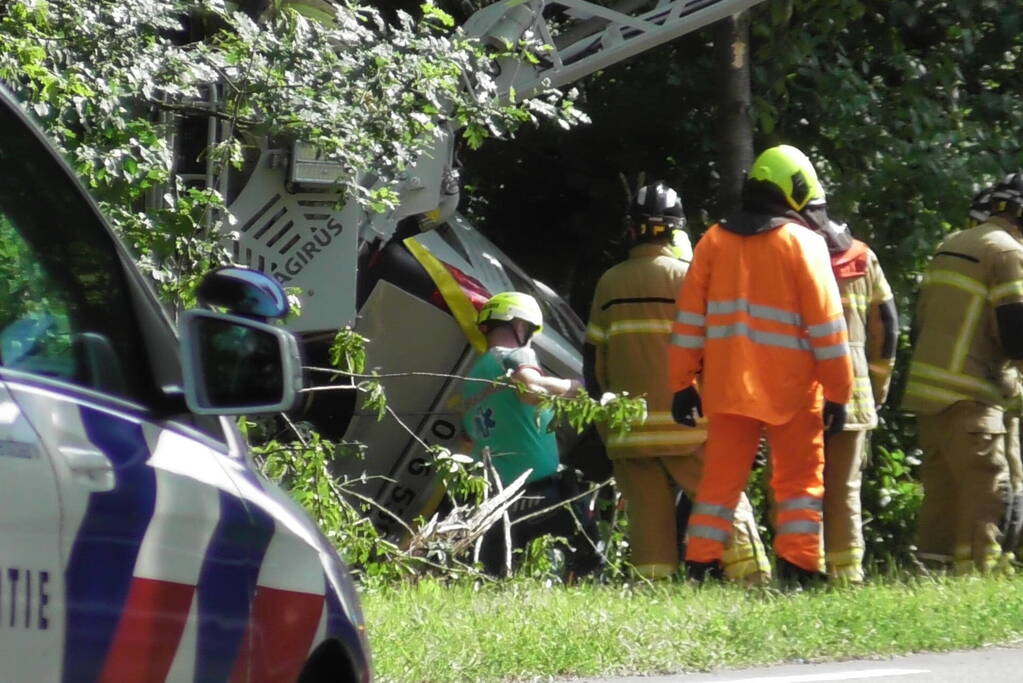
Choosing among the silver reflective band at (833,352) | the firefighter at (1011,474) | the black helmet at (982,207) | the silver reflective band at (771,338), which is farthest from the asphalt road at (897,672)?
the black helmet at (982,207)

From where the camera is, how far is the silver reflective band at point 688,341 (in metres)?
8.12

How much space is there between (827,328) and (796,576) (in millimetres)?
1073

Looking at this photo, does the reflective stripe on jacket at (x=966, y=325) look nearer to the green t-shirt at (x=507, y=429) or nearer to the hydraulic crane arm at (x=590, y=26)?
the green t-shirt at (x=507, y=429)

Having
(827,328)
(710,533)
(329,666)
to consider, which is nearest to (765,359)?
(827,328)

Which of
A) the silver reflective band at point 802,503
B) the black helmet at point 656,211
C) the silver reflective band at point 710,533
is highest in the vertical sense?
the black helmet at point 656,211

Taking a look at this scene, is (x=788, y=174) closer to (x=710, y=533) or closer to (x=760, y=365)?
(x=760, y=365)

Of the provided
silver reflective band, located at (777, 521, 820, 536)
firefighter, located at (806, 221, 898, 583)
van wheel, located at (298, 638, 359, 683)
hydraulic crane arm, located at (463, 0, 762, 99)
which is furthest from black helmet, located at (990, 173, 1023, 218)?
van wheel, located at (298, 638, 359, 683)

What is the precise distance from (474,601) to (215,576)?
4.36 m

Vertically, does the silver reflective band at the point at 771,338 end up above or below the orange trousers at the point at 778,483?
above

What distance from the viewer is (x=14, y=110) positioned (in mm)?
2717

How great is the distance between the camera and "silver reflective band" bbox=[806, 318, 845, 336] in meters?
7.86

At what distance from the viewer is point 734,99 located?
11633mm

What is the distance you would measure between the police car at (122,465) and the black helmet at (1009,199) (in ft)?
21.4

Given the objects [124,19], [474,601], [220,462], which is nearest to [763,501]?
[474,601]
